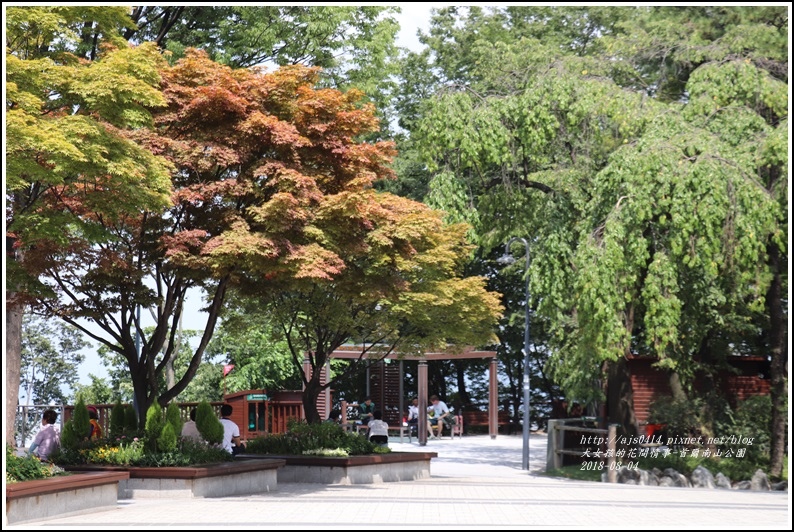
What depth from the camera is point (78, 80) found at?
14.7m

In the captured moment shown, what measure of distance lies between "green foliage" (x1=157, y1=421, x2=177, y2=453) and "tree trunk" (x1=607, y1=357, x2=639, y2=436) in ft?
37.7

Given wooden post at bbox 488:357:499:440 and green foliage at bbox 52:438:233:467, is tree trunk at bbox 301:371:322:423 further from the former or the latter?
wooden post at bbox 488:357:499:440

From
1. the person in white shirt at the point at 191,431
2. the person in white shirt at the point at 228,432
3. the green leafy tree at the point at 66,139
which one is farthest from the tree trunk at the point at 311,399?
the green leafy tree at the point at 66,139

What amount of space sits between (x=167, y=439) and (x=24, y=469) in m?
3.32

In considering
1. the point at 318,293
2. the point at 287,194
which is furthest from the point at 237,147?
the point at 318,293

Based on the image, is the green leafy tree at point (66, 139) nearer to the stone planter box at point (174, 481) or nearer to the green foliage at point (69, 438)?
the green foliage at point (69, 438)

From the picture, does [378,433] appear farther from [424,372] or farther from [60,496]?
[424,372]

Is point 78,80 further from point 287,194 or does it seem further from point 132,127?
point 287,194

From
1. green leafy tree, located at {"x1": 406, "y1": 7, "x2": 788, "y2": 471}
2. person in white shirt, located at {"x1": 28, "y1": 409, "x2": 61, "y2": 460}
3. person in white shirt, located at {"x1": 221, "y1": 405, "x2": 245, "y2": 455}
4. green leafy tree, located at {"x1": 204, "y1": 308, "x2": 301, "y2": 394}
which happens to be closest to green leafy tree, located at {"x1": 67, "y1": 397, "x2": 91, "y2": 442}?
person in white shirt, located at {"x1": 28, "y1": 409, "x2": 61, "y2": 460}

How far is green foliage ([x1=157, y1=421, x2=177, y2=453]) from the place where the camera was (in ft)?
54.0

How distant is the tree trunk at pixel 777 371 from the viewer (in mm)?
21281

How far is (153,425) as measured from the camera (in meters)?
16.5

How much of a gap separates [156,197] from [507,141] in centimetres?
995

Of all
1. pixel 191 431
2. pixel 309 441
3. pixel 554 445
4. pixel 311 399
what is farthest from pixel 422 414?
pixel 191 431
